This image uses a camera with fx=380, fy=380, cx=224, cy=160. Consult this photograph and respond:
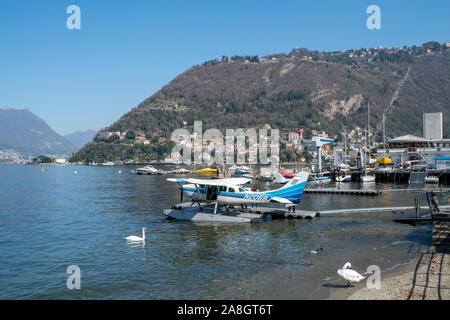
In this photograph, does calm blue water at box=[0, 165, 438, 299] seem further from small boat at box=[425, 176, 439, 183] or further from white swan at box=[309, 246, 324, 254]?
small boat at box=[425, 176, 439, 183]

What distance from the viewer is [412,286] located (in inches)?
533

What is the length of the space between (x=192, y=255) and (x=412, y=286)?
10.5m

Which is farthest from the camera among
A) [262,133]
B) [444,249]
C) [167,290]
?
[262,133]

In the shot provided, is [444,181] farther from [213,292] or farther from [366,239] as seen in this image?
[213,292]

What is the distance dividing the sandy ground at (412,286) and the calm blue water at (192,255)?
3.23 feet

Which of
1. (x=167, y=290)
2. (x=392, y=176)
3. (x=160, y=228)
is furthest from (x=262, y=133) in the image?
(x=167, y=290)

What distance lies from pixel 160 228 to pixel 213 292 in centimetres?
1398

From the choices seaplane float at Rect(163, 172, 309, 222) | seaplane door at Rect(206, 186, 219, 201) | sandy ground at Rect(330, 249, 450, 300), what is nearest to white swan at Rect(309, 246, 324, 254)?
sandy ground at Rect(330, 249, 450, 300)

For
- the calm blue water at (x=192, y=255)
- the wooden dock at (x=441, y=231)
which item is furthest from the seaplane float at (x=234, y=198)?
the wooden dock at (x=441, y=231)

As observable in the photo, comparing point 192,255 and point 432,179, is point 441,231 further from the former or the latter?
point 432,179

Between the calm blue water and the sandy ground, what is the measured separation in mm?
983

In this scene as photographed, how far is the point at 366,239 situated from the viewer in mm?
22312

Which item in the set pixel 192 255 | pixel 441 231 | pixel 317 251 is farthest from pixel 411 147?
pixel 192 255

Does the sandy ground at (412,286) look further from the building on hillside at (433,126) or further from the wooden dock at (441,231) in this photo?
the building on hillside at (433,126)
